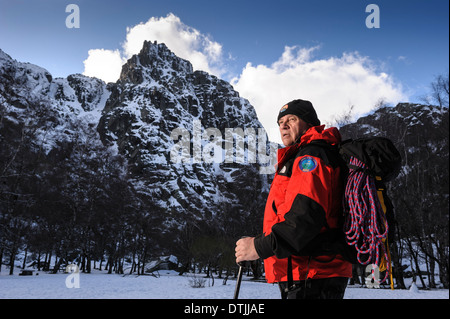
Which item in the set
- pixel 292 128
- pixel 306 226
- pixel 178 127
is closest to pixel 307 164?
pixel 306 226

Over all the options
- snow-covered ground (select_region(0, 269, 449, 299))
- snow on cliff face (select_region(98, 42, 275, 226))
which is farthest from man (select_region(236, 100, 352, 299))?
snow on cliff face (select_region(98, 42, 275, 226))

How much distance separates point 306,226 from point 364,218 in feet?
1.22

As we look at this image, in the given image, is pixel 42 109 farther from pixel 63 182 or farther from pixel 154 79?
pixel 154 79

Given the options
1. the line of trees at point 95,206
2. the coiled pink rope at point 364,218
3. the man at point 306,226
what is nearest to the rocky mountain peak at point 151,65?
the line of trees at point 95,206

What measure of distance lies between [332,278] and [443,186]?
82.8 feet

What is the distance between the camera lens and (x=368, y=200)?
1562mm

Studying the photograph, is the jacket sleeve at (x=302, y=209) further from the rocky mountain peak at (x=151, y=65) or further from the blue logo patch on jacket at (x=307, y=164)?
the rocky mountain peak at (x=151, y=65)

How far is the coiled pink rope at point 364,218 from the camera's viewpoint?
1528 mm

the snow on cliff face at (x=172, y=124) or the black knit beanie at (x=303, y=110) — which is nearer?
the black knit beanie at (x=303, y=110)

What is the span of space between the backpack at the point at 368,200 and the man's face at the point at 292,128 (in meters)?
0.45

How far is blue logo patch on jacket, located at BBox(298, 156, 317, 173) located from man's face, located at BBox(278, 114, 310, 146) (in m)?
0.45

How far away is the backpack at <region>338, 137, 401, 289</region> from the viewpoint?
153 centimetres
